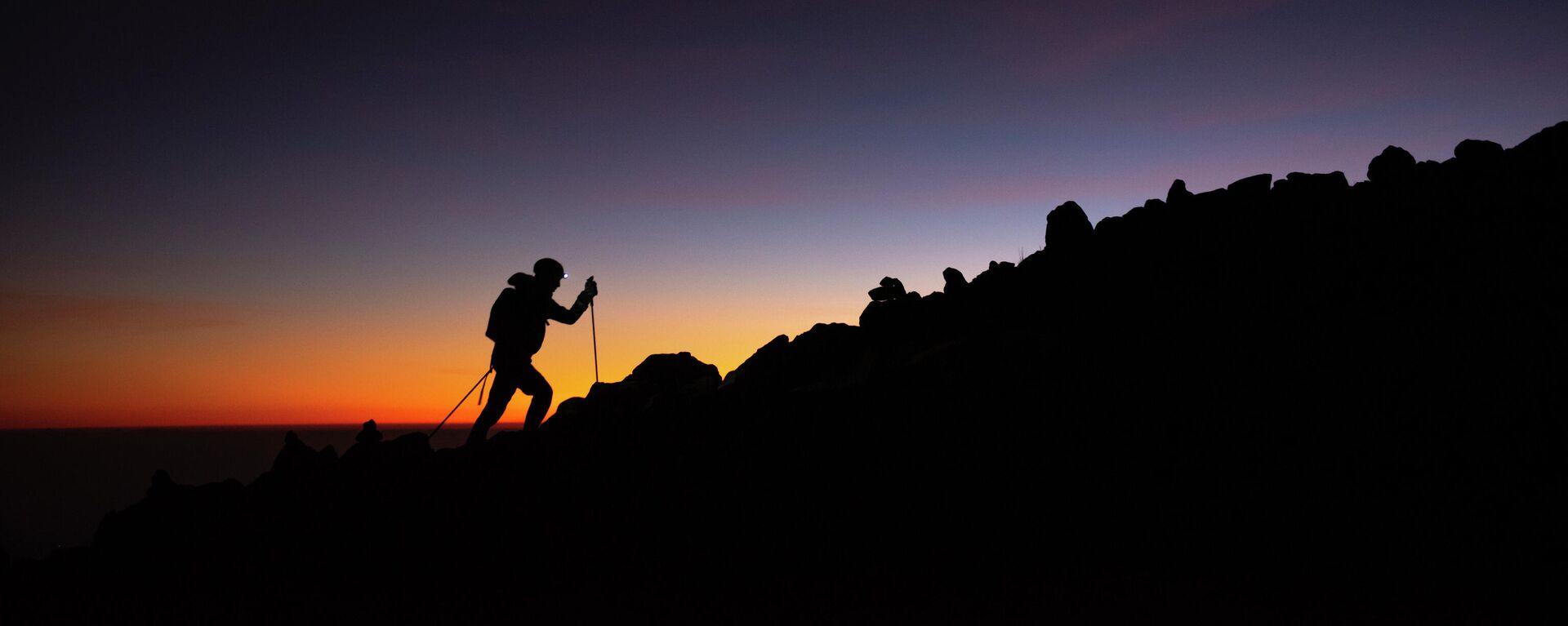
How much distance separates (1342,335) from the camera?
11.1m

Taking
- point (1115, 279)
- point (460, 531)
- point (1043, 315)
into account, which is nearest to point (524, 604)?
point (460, 531)

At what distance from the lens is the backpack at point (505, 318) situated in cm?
1431

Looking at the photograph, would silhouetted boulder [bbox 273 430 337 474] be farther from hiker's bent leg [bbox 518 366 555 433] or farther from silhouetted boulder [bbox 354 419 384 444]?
hiker's bent leg [bbox 518 366 555 433]

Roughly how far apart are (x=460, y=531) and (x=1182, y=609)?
9.32 m

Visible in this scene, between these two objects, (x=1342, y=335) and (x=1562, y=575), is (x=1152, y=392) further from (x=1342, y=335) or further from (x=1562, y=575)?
(x=1562, y=575)

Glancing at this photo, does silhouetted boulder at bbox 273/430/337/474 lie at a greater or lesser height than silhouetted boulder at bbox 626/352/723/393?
lesser

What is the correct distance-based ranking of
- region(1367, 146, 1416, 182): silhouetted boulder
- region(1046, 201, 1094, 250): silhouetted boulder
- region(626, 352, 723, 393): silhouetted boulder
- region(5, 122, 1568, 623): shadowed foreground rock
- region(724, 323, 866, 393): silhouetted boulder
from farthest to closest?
region(626, 352, 723, 393): silhouetted boulder → region(724, 323, 866, 393): silhouetted boulder → region(1046, 201, 1094, 250): silhouetted boulder → region(1367, 146, 1416, 182): silhouetted boulder → region(5, 122, 1568, 623): shadowed foreground rock

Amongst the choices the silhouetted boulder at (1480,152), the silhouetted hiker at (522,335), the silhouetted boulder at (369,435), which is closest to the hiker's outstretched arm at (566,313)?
the silhouetted hiker at (522,335)

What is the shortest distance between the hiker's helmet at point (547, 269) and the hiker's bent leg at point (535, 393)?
1.56 m

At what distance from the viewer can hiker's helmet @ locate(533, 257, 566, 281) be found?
48.0 feet

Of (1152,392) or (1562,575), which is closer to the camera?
(1562,575)

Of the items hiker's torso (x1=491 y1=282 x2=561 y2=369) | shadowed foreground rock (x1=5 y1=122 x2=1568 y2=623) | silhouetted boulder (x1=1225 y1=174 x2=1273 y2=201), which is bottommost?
shadowed foreground rock (x1=5 y1=122 x2=1568 y2=623)

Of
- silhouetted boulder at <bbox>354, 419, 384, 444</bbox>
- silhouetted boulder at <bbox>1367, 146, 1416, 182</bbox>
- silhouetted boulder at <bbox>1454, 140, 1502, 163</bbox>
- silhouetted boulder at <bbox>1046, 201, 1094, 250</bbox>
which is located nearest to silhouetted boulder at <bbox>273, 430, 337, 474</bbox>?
silhouetted boulder at <bbox>354, 419, 384, 444</bbox>

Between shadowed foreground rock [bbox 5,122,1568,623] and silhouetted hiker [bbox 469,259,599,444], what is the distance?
131cm
